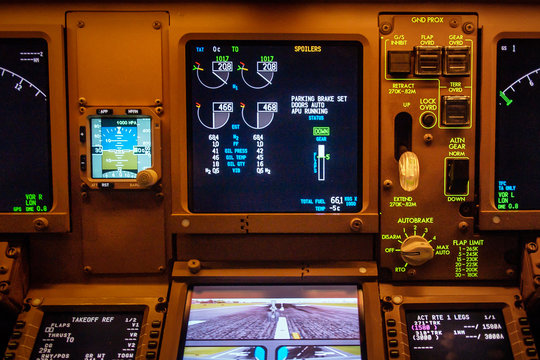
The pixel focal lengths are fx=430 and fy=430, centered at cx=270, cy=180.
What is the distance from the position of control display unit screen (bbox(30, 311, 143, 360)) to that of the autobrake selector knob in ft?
4.13

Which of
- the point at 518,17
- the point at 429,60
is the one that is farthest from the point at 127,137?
the point at 518,17

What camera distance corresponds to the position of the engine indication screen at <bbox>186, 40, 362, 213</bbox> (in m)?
2.03

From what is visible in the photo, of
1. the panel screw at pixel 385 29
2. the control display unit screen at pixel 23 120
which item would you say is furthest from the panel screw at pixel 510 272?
the control display unit screen at pixel 23 120

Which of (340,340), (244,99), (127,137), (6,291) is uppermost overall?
(244,99)

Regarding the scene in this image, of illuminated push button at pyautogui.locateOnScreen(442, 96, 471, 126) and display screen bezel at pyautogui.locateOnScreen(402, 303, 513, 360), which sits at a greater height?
illuminated push button at pyautogui.locateOnScreen(442, 96, 471, 126)

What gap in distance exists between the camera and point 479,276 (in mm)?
2076

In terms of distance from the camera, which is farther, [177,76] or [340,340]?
[177,76]

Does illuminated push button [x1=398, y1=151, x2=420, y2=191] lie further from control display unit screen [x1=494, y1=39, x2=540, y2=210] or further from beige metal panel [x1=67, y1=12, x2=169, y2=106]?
beige metal panel [x1=67, y1=12, x2=169, y2=106]

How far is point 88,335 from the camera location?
194cm

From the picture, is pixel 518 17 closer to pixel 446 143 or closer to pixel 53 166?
pixel 446 143

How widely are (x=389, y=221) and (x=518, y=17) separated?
1.17m

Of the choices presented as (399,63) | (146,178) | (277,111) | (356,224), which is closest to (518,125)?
(399,63)

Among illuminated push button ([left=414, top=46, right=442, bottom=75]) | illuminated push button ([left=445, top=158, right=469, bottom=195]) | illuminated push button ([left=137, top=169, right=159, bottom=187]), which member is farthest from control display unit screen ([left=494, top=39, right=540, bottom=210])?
illuminated push button ([left=137, top=169, right=159, bottom=187])

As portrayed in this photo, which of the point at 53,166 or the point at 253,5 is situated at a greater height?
the point at 253,5
